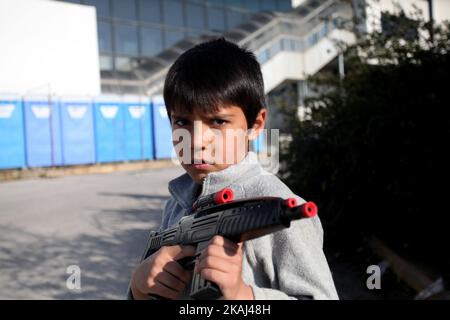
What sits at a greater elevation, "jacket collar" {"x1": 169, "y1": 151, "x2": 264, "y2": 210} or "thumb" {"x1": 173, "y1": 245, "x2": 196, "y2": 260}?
"jacket collar" {"x1": 169, "y1": 151, "x2": 264, "y2": 210}

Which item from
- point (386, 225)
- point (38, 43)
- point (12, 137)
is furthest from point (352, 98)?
point (12, 137)

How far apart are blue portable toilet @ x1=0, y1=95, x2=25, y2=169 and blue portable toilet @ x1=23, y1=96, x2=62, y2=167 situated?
132 mm

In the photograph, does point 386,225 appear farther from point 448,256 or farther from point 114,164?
point 114,164

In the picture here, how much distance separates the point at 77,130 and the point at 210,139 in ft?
35.5

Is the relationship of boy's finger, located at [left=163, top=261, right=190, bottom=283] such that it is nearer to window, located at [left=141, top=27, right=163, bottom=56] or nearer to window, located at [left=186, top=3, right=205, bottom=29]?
window, located at [left=141, top=27, right=163, bottom=56]

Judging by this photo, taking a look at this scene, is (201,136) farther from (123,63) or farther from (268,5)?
(268,5)

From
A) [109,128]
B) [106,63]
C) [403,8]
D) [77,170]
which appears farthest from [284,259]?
[109,128]

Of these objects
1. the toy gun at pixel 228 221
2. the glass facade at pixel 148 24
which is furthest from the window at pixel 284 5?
the toy gun at pixel 228 221

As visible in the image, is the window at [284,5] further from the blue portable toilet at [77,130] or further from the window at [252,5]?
the blue portable toilet at [77,130]

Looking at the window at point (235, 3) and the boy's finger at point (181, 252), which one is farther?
the window at point (235, 3)

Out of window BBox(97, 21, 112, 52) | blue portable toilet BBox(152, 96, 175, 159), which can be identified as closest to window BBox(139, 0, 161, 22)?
window BBox(97, 21, 112, 52)

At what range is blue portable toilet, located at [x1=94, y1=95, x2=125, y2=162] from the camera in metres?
11.6

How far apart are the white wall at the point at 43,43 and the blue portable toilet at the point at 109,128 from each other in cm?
130

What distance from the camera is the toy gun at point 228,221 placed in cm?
77
